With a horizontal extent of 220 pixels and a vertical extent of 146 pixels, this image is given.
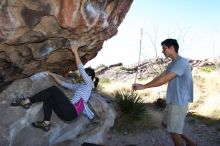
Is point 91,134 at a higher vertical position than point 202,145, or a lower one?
higher

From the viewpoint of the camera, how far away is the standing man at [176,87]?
688cm

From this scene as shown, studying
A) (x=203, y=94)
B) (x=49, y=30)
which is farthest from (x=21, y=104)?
(x=203, y=94)

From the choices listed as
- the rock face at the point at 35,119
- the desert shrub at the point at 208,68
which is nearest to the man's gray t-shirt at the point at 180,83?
the rock face at the point at 35,119

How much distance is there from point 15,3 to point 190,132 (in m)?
5.93

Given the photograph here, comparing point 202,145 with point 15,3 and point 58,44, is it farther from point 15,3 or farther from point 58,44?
point 15,3

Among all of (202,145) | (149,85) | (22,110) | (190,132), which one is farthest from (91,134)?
(190,132)

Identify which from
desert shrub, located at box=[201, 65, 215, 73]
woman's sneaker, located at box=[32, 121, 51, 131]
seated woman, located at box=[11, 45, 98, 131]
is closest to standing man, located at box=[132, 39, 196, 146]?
seated woman, located at box=[11, 45, 98, 131]

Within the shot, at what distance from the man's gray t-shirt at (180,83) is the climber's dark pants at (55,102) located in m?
1.91

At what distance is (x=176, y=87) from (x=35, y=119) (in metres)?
2.78

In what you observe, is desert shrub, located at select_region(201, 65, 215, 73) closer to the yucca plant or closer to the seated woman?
the yucca plant

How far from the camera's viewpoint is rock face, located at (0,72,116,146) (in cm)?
754

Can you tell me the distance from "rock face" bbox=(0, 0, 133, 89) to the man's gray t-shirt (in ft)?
7.70

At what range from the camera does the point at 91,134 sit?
8.45 meters

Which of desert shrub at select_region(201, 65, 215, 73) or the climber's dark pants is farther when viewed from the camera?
desert shrub at select_region(201, 65, 215, 73)
